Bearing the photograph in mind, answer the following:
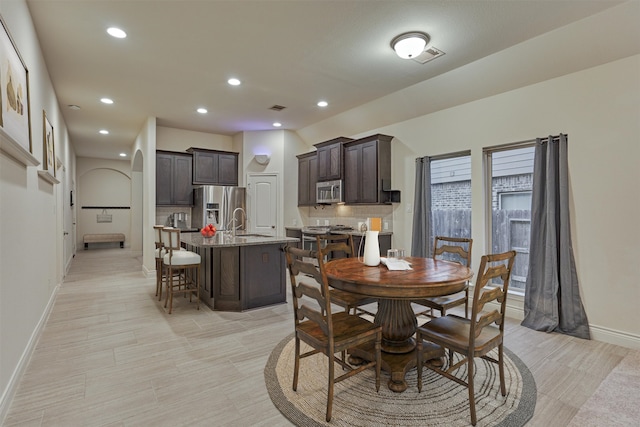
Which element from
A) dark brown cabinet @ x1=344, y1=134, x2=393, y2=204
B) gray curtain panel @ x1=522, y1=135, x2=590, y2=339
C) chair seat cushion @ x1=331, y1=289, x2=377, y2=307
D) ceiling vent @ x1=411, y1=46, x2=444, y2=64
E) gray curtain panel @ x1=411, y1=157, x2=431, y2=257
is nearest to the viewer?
chair seat cushion @ x1=331, y1=289, x2=377, y2=307

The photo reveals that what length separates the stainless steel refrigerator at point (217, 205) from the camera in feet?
21.0

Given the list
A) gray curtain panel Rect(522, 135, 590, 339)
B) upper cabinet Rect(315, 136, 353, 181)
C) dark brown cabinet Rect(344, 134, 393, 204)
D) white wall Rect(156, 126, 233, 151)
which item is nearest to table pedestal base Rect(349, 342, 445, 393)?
gray curtain panel Rect(522, 135, 590, 339)

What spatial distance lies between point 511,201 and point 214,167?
5452 mm

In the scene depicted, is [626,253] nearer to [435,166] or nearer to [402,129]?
[435,166]

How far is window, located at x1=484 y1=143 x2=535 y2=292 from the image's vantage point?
12.7ft

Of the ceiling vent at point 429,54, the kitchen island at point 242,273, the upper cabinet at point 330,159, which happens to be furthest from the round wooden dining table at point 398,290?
the upper cabinet at point 330,159

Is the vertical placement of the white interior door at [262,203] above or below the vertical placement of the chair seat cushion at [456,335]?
above

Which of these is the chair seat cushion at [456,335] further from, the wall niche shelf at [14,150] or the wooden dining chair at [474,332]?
the wall niche shelf at [14,150]

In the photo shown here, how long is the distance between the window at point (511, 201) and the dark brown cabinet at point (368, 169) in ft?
5.09

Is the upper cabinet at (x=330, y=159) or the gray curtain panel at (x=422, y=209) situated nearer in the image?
the gray curtain panel at (x=422, y=209)

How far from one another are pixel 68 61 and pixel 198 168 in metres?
3.00

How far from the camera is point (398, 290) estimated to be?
2.01 meters

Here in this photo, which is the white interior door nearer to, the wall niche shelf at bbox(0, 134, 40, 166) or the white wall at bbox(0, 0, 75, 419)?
the white wall at bbox(0, 0, 75, 419)

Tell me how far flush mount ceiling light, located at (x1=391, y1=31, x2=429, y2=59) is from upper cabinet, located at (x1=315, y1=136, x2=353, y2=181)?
2652mm
